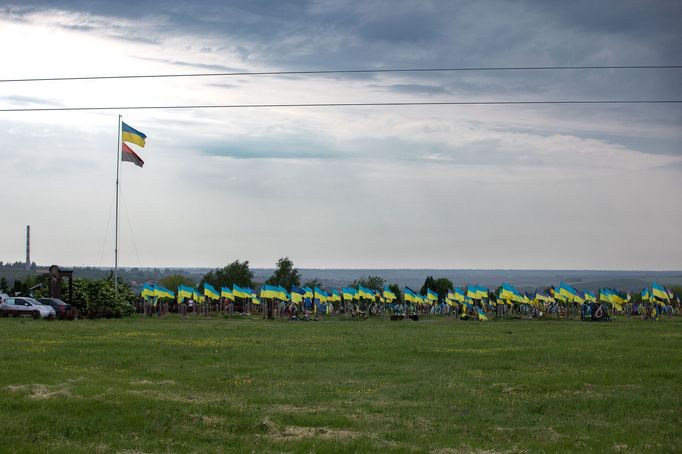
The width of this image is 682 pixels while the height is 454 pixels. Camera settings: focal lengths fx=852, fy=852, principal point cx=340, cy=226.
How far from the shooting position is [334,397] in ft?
71.9

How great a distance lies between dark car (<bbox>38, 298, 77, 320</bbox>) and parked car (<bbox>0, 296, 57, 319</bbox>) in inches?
19.8

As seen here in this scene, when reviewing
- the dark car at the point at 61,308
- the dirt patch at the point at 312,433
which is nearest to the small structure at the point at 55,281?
the dark car at the point at 61,308

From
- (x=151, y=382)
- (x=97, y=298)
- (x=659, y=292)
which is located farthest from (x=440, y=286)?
(x=151, y=382)

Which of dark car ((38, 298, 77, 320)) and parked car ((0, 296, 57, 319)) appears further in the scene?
parked car ((0, 296, 57, 319))

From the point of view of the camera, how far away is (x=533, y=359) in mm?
31078

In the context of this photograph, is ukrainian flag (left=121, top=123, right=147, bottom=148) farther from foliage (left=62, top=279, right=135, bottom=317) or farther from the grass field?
the grass field

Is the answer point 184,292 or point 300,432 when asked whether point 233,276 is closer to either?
point 184,292

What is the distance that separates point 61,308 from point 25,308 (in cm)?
234

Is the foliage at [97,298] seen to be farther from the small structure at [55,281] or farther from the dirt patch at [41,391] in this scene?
the dirt patch at [41,391]

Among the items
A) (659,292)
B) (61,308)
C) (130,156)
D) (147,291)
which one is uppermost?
(130,156)

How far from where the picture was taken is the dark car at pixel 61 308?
57688mm

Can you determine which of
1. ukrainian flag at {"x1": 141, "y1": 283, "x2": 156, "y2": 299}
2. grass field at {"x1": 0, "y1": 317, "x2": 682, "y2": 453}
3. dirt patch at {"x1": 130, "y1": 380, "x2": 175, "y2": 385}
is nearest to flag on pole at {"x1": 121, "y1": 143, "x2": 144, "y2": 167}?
ukrainian flag at {"x1": 141, "y1": 283, "x2": 156, "y2": 299}

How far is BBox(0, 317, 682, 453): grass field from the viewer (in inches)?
647

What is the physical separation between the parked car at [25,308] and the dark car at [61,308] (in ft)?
1.65
